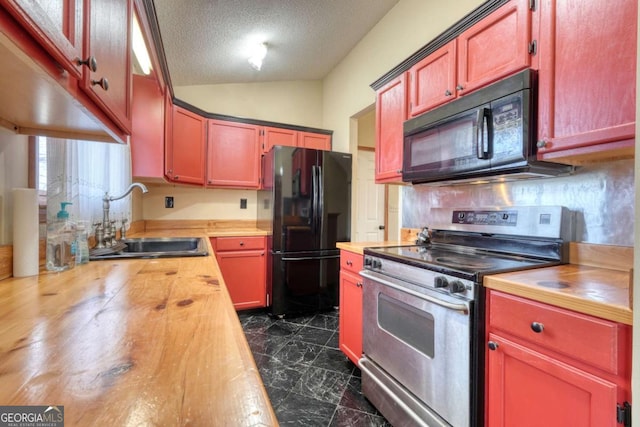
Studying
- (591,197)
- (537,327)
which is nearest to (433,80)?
(591,197)

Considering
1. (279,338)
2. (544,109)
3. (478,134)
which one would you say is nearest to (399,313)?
(478,134)

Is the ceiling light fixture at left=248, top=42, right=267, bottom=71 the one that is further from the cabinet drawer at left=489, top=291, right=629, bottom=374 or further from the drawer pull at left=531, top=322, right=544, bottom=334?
the drawer pull at left=531, top=322, right=544, bottom=334

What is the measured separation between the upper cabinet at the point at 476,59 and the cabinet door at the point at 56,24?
62.6 inches

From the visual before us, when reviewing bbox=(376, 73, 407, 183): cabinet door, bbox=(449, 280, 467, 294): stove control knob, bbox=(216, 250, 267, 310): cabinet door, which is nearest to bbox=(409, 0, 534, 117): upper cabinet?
bbox=(376, 73, 407, 183): cabinet door

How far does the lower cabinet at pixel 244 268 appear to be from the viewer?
3008 mm

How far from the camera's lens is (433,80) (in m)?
1.77

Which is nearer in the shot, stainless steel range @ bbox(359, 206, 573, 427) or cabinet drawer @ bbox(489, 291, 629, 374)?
cabinet drawer @ bbox(489, 291, 629, 374)

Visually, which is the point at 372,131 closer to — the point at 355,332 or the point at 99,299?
the point at 355,332

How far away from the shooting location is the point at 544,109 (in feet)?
3.96

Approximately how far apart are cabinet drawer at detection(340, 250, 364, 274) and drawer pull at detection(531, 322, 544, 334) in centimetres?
102

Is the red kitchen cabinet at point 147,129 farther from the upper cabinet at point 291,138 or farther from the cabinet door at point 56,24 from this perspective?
the cabinet door at point 56,24

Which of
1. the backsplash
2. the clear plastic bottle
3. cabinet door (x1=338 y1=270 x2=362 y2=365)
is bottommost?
cabinet door (x1=338 y1=270 x2=362 y2=365)

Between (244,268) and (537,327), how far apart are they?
103 inches

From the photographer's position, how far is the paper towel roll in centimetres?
102
